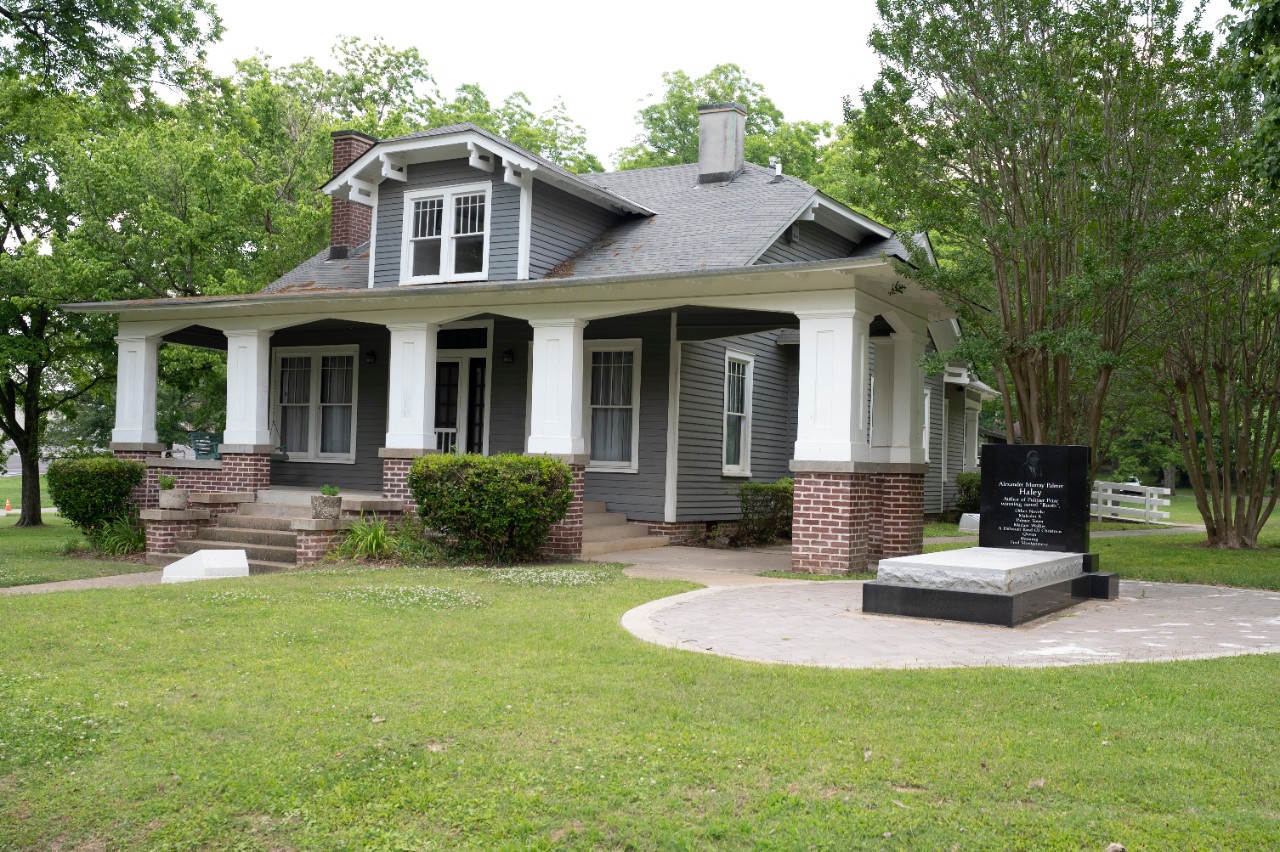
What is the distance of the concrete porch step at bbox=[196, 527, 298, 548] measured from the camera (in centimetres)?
1395

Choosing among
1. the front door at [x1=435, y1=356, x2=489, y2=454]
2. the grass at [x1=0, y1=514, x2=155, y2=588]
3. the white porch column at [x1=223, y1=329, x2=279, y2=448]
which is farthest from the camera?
the front door at [x1=435, y1=356, x2=489, y2=454]

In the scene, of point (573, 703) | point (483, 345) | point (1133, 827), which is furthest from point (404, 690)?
point (483, 345)

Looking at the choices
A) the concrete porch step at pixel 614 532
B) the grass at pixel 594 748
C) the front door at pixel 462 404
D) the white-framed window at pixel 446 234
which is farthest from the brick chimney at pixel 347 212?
the grass at pixel 594 748

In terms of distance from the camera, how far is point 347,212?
20234mm

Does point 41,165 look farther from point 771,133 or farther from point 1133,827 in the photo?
point 771,133

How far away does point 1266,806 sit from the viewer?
4.31 meters

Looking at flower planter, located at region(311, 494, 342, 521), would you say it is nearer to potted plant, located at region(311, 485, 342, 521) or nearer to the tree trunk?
potted plant, located at region(311, 485, 342, 521)

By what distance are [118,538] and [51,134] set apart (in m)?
5.42

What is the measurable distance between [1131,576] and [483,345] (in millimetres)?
10034

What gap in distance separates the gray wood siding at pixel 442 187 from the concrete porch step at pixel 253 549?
15.8 feet

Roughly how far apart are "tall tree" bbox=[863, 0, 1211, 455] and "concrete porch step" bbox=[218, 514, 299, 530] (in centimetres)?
879

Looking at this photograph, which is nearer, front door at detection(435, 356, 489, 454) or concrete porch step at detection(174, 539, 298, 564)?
concrete porch step at detection(174, 539, 298, 564)

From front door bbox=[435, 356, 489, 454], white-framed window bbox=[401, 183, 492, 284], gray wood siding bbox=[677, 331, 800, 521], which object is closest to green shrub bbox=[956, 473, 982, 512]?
gray wood siding bbox=[677, 331, 800, 521]

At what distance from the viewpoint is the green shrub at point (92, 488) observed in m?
15.3
